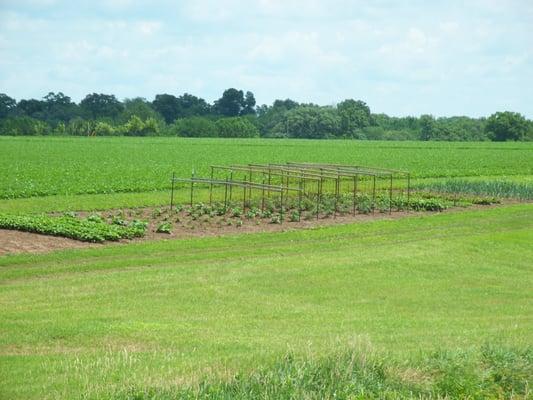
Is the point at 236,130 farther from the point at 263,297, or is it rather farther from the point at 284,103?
the point at 263,297

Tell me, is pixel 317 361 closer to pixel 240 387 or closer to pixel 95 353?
pixel 240 387

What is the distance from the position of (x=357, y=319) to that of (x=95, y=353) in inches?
231

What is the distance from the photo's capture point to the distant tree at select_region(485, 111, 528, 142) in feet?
437

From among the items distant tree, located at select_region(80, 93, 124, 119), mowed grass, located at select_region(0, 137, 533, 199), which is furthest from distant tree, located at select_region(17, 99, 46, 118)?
mowed grass, located at select_region(0, 137, 533, 199)

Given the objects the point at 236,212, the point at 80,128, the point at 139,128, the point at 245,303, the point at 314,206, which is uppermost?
the point at 139,128

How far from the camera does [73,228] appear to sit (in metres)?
25.3

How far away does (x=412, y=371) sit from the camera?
421 inches

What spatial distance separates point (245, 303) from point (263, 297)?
85cm

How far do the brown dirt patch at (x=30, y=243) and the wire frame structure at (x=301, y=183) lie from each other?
22.8 feet

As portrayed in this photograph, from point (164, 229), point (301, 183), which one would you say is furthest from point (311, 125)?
point (164, 229)

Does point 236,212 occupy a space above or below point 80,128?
below

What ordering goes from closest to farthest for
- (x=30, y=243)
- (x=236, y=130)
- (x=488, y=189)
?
1. (x=30, y=243)
2. (x=488, y=189)
3. (x=236, y=130)

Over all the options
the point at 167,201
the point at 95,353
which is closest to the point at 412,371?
the point at 95,353

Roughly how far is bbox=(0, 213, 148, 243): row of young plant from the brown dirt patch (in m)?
0.23
